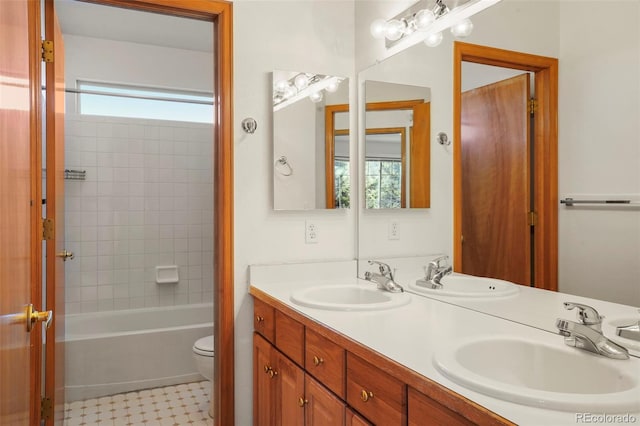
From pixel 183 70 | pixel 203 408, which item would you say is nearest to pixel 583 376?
pixel 203 408

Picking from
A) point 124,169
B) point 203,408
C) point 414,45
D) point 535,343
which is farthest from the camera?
point 124,169

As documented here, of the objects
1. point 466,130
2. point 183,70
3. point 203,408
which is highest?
point 183,70

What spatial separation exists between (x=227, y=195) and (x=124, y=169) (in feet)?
6.21

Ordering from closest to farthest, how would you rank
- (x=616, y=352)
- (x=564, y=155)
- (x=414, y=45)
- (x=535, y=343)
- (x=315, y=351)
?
(x=616, y=352), (x=535, y=343), (x=564, y=155), (x=315, y=351), (x=414, y=45)

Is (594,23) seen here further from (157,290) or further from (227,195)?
(157,290)

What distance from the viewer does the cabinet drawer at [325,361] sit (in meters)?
1.31

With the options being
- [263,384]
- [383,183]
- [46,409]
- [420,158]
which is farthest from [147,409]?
[420,158]

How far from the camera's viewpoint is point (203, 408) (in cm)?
276

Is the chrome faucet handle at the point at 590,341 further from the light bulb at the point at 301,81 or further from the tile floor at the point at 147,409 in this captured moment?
the tile floor at the point at 147,409

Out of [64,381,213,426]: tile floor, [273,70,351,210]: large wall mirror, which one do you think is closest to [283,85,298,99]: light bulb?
[273,70,351,210]: large wall mirror

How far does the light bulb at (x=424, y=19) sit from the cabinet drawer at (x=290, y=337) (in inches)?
50.8

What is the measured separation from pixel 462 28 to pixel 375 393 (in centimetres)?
127

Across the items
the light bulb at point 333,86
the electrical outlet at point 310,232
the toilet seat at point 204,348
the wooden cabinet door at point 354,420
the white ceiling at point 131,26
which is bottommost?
the toilet seat at point 204,348

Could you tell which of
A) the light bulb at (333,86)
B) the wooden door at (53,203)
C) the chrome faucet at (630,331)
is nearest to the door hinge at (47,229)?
the wooden door at (53,203)
